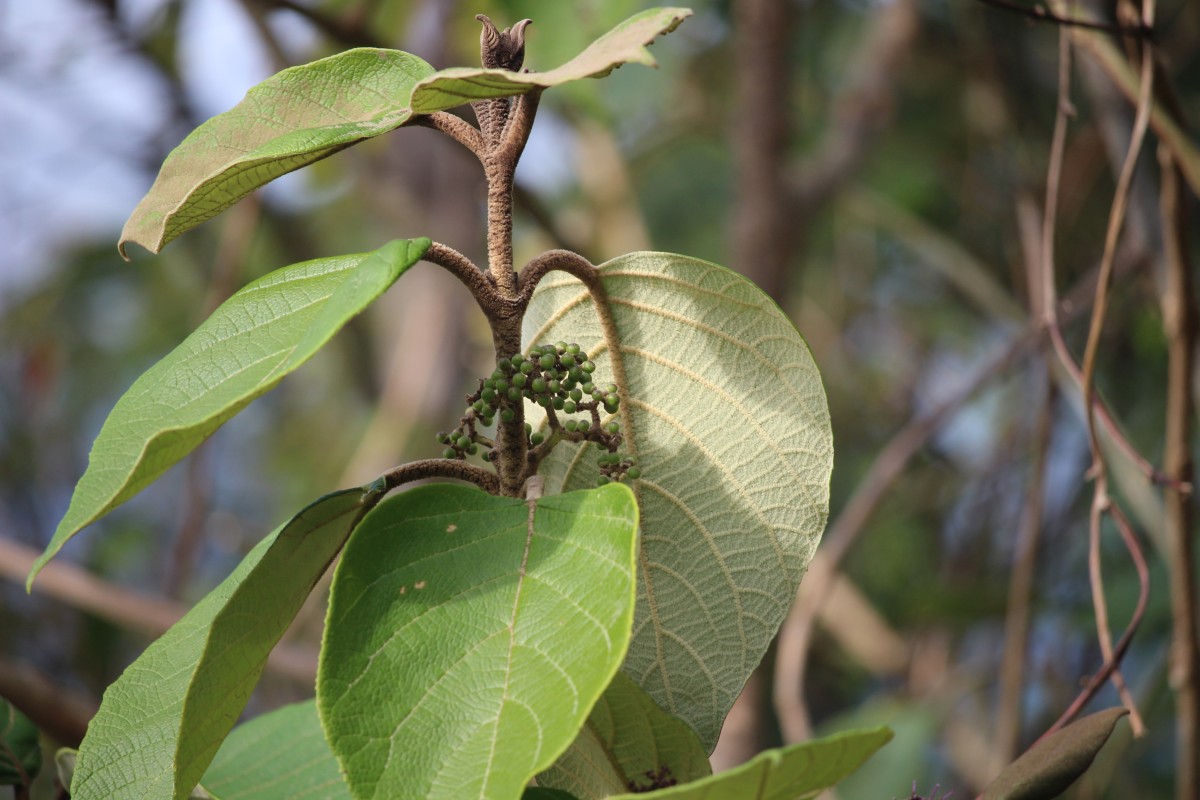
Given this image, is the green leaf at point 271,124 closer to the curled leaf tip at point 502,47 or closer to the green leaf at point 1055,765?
the curled leaf tip at point 502,47

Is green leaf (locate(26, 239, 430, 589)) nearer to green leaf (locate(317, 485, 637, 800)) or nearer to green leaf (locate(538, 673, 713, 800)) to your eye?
green leaf (locate(317, 485, 637, 800))

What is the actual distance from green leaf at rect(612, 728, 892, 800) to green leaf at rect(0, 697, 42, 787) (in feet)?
1.56

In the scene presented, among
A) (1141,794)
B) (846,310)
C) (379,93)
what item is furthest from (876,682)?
(379,93)

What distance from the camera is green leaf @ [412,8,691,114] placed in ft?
1.34

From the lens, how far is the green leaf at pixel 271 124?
477 mm

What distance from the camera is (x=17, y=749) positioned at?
0.68m

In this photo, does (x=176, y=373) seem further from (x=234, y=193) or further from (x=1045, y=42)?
(x=1045, y=42)

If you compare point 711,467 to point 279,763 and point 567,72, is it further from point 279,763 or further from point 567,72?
point 279,763

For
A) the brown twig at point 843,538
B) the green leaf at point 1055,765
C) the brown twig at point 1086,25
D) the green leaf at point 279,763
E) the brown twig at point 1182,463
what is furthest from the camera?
the brown twig at point 843,538

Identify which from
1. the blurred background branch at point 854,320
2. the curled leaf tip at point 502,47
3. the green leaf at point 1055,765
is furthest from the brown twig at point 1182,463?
the curled leaf tip at point 502,47

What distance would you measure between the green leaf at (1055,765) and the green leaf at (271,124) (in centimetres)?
39

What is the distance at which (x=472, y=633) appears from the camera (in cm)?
43

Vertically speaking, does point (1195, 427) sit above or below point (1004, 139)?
below

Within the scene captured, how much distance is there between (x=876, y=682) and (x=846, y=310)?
0.93 metres
